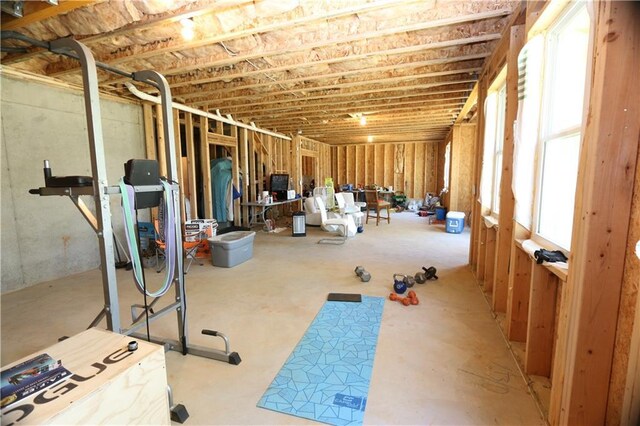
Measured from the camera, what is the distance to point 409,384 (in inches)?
74.7

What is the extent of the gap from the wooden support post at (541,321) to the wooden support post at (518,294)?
0.37 meters

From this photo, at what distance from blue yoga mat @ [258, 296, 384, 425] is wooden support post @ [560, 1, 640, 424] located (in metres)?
1.06

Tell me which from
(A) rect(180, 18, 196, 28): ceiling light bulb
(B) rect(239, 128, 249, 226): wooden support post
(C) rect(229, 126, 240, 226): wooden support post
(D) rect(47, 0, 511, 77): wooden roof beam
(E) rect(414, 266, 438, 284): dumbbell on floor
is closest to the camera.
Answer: (D) rect(47, 0, 511, 77): wooden roof beam

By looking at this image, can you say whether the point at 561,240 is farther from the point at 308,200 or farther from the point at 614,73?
the point at 308,200

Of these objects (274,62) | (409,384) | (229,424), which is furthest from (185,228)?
(409,384)

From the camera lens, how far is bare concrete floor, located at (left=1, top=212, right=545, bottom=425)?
1729 mm

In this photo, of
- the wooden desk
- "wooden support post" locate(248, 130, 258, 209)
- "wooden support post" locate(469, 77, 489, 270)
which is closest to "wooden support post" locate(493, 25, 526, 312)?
"wooden support post" locate(469, 77, 489, 270)

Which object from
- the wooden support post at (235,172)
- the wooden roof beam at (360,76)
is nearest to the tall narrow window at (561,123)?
the wooden roof beam at (360,76)

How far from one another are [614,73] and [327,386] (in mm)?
2110

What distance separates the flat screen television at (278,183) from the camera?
737 cm

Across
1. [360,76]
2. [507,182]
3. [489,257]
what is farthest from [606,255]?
[360,76]

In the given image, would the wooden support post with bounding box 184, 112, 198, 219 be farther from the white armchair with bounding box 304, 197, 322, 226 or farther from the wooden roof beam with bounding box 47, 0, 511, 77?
the white armchair with bounding box 304, 197, 322, 226

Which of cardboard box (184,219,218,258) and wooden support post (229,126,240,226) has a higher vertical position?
wooden support post (229,126,240,226)

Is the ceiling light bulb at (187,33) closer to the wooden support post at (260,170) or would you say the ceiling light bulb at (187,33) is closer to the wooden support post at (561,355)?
the wooden support post at (561,355)
